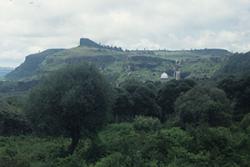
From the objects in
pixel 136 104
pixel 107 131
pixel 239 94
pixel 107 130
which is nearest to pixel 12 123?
pixel 107 130

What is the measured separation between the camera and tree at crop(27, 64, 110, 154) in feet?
90.0

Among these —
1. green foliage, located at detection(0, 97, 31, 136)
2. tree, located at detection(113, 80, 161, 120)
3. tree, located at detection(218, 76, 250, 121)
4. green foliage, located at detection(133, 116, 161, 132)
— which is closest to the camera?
green foliage, located at detection(133, 116, 161, 132)

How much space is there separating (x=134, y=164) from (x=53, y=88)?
35.8 ft

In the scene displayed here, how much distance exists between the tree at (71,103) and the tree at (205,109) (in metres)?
8.38

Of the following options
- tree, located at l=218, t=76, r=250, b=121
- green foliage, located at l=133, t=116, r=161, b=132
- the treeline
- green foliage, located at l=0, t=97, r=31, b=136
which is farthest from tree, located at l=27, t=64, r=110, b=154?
tree, located at l=218, t=76, r=250, b=121

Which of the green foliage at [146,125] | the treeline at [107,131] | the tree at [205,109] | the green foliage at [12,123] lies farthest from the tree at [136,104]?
the tree at [205,109]

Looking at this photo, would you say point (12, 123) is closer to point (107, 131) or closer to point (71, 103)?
point (107, 131)

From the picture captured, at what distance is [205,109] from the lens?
106 ft

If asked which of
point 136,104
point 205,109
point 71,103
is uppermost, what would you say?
point 71,103

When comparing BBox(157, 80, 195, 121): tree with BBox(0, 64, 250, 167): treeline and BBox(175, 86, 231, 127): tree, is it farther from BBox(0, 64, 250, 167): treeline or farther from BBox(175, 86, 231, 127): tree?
BBox(175, 86, 231, 127): tree

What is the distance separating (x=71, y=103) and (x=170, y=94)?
26.1 m

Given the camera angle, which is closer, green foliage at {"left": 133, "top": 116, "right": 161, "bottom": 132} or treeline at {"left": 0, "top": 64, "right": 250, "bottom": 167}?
treeline at {"left": 0, "top": 64, "right": 250, "bottom": 167}

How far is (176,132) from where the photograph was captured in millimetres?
26266

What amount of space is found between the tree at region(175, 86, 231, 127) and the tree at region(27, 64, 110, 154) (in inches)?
330
